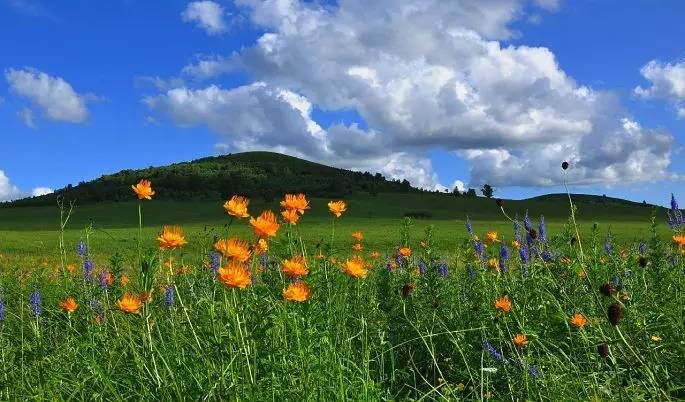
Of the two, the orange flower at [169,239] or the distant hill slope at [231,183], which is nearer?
the orange flower at [169,239]

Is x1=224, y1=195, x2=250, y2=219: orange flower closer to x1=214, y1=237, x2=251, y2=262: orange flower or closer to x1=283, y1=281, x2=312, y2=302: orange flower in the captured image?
x1=214, y1=237, x2=251, y2=262: orange flower

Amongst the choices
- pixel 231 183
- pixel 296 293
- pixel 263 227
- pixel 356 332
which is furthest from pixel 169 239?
pixel 231 183

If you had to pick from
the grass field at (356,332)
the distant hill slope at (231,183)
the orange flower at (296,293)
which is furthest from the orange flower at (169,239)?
the distant hill slope at (231,183)

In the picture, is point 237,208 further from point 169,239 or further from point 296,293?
point 296,293

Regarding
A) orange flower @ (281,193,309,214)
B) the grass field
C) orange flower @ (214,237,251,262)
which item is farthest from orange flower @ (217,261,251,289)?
orange flower @ (281,193,309,214)

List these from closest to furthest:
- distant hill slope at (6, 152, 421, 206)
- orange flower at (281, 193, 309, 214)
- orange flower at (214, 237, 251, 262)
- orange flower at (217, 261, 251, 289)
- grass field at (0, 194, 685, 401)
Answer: orange flower at (217, 261, 251, 289)
orange flower at (214, 237, 251, 262)
grass field at (0, 194, 685, 401)
orange flower at (281, 193, 309, 214)
distant hill slope at (6, 152, 421, 206)

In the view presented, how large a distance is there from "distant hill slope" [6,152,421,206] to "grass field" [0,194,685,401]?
204 feet

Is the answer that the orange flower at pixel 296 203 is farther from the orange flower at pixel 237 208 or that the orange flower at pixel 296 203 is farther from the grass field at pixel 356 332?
the orange flower at pixel 237 208

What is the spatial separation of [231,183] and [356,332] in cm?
9227

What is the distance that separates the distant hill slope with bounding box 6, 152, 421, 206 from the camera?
3243 inches

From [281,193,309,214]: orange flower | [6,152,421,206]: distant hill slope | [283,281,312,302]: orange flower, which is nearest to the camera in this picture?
[283,281,312,302]: orange flower

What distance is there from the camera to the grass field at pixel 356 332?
2.88 metres

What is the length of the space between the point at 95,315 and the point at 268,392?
2.24 metres

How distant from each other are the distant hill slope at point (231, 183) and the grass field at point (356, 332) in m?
62.0
